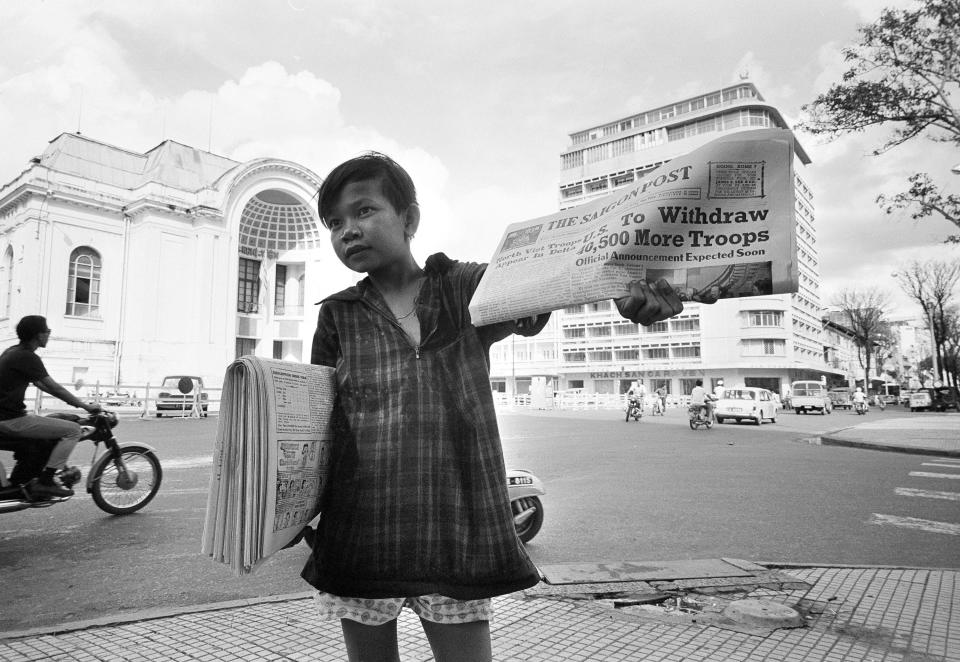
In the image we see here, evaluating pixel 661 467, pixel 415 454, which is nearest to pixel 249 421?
pixel 415 454

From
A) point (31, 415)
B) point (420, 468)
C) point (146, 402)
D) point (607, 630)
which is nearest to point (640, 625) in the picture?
point (607, 630)

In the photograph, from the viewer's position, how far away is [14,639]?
9.36ft

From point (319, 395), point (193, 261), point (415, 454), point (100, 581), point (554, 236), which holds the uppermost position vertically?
point (193, 261)

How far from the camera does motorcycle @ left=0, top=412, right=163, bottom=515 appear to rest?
16.7 feet

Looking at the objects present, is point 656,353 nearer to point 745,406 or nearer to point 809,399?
point 809,399

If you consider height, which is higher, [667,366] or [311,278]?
[311,278]

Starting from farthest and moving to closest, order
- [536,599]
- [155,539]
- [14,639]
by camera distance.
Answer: [155,539], [536,599], [14,639]

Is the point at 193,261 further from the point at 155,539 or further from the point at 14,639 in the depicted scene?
the point at 14,639

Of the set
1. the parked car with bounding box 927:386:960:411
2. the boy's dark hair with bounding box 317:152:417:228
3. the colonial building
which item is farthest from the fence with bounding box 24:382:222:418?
the parked car with bounding box 927:386:960:411

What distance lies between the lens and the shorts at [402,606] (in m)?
1.36

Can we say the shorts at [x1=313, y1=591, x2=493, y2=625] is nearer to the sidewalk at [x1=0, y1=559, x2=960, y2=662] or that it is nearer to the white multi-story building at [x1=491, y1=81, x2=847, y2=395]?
the sidewalk at [x1=0, y1=559, x2=960, y2=662]

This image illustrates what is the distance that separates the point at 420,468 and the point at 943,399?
51.7m

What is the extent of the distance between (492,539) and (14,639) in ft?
9.17

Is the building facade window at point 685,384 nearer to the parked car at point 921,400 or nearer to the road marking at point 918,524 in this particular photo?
Result: the parked car at point 921,400
